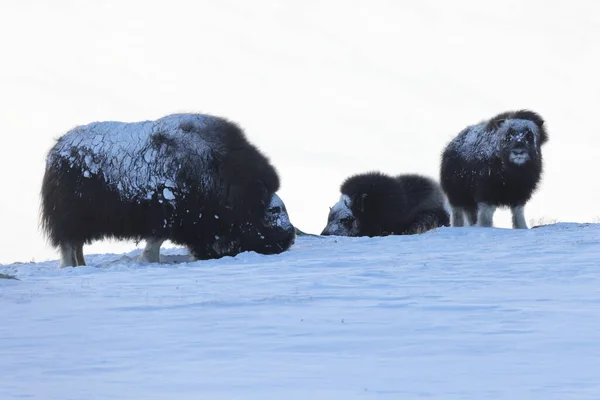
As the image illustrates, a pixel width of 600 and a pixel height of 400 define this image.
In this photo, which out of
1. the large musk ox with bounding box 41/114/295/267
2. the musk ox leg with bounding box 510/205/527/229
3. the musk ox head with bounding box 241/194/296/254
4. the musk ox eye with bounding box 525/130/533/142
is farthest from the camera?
the musk ox leg with bounding box 510/205/527/229

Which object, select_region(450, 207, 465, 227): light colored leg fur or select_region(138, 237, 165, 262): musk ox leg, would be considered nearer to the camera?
select_region(138, 237, 165, 262): musk ox leg

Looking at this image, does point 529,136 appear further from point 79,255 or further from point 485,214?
point 79,255

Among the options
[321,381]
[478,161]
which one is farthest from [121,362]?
[478,161]

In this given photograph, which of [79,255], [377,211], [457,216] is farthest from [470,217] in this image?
[79,255]

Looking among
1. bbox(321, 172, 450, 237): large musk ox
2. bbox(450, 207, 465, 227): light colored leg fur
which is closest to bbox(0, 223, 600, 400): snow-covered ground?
bbox(450, 207, 465, 227): light colored leg fur

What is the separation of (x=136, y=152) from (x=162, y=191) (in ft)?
2.05

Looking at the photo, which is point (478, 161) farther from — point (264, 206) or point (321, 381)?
point (321, 381)

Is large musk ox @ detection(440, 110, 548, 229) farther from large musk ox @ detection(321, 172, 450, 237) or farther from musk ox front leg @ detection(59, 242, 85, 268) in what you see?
musk ox front leg @ detection(59, 242, 85, 268)

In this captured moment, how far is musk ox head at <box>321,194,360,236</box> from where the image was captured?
16.8 meters

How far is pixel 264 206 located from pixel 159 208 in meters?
1.37

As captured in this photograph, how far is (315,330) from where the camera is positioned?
6.01 meters

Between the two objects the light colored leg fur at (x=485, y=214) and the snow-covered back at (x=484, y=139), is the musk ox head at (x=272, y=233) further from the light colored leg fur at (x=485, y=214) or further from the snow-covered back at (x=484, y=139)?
the snow-covered back at (x=484, y=139)

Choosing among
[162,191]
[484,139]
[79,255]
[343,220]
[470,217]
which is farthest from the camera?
[343,220]

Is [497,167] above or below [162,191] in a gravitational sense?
above
